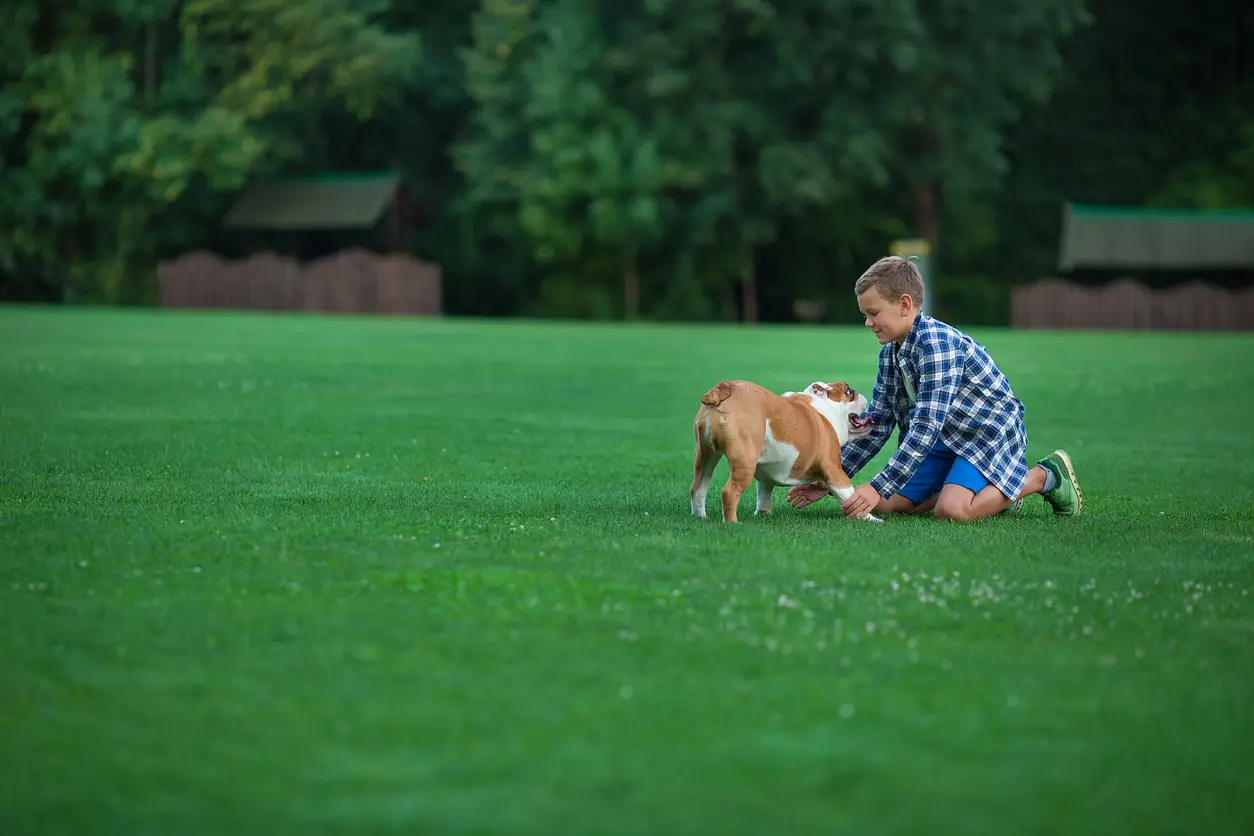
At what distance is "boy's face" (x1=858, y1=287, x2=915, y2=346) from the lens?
7.88 m

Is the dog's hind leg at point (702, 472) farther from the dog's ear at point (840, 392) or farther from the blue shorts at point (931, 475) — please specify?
the blue shorts at point (931, 475)

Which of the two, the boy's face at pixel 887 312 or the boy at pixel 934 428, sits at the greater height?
the boy's face at pixel 887 312

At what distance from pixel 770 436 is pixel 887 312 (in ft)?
3.11

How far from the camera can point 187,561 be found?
6383mm

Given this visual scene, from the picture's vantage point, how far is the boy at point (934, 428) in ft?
25.9

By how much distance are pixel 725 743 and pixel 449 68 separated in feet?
182

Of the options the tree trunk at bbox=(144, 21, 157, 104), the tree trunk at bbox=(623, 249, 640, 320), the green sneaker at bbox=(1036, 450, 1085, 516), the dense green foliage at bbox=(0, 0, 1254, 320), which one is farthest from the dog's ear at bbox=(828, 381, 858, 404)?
the tree trunk at bbox=(144, 21, 157, 104)

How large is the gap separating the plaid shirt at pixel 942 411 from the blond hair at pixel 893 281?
0.66 feet

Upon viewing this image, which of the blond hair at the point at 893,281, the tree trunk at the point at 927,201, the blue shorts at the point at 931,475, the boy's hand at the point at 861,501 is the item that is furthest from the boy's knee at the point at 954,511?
the tree trunk at the point at 927,201

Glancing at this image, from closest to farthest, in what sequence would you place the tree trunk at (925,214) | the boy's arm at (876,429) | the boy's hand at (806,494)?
1. the boy's hand at (806,494)
2. the boy's arm at (876,429)
3. the tree trunk at (925,214)

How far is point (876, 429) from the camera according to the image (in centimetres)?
833

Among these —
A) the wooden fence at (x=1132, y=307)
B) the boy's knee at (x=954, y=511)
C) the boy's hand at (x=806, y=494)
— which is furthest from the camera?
the wooden fence at (x=1132, y=307)

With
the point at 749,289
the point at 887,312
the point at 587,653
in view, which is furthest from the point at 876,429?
the point at 749,289

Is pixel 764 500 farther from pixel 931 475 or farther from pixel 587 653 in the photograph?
pixel 587 653
